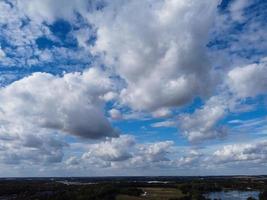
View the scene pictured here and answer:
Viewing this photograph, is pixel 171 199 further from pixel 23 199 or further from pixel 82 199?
pixel 23 199

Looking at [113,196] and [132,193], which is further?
[132,193]

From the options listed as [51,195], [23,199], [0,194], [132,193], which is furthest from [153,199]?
[0,194]

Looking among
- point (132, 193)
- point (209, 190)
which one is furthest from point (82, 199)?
point (209, 190)

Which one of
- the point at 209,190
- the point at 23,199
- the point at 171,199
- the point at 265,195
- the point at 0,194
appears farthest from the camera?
the point at 209,190

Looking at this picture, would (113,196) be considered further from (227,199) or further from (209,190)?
(209,190)

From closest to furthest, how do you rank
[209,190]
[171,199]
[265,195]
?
[171,199], [265,195], [209,190]

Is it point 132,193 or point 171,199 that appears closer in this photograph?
point 171,199

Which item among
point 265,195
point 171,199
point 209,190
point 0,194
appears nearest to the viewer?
point 171,199

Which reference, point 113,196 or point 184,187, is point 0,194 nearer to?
point 113,196

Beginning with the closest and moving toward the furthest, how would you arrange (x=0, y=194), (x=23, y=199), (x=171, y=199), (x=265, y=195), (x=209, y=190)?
(x=171, y=199), (x=265, y=195), (x=23, y=199), (x=0, y=194), (x=209, y=190)
